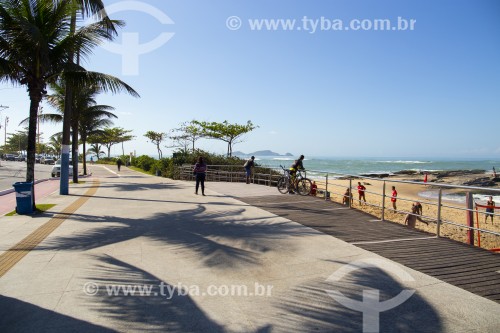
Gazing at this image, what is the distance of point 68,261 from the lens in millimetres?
5148

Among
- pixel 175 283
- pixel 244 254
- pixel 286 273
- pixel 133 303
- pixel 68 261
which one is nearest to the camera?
pixel 133 303

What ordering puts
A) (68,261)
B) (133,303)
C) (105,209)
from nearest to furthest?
(133,303) < (68,261) < (105,209)

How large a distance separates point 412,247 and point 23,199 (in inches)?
384

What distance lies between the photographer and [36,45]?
940 centimetres

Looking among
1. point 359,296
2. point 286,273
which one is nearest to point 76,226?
point 286,273

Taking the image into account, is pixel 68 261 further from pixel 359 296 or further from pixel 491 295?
pixel 491 295

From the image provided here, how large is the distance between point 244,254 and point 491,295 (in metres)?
3.31

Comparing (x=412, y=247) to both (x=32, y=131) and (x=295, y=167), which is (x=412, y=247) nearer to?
(x=295, y=167)

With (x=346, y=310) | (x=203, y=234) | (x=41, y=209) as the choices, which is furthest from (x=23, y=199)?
(x=346, y=310)

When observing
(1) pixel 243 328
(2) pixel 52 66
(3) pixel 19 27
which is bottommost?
(1) pixel 243 328

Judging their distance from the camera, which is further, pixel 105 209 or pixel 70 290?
pixel 105 209

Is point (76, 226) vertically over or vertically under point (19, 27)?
under

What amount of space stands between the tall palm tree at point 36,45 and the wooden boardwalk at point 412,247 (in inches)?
296

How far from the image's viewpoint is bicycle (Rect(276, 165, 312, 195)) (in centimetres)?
1290
